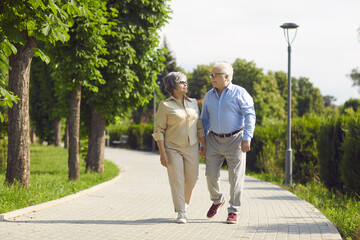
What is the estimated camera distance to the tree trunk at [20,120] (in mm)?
9109

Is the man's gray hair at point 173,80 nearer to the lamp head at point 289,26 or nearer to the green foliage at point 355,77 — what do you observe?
the lamp head at point 289,26

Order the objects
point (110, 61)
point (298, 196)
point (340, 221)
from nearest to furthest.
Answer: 1. point (340, 221)
2. point (298, 196)
3. point (110, 61)

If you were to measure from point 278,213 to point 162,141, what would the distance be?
7.77 ft

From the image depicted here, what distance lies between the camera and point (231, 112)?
21.9 feet

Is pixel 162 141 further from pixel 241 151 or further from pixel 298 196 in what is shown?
pixel 298 196

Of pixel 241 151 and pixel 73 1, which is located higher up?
pixel 73 1

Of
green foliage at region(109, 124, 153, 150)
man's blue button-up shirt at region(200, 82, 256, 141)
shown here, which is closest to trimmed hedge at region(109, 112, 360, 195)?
man's blue button-up shirt at region(200, 82, 256, 141)

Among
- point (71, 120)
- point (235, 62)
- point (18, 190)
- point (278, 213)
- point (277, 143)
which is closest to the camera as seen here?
point (278, 213)

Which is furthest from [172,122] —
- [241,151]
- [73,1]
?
[73,1]

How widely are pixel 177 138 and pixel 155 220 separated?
4.18ft

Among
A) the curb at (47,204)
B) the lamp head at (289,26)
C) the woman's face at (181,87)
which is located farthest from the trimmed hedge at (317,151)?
the curb at (47,204)

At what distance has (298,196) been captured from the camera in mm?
10297

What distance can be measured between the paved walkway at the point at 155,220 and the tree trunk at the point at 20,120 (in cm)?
116

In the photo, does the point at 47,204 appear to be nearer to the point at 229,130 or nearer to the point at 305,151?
the point at 229,130
